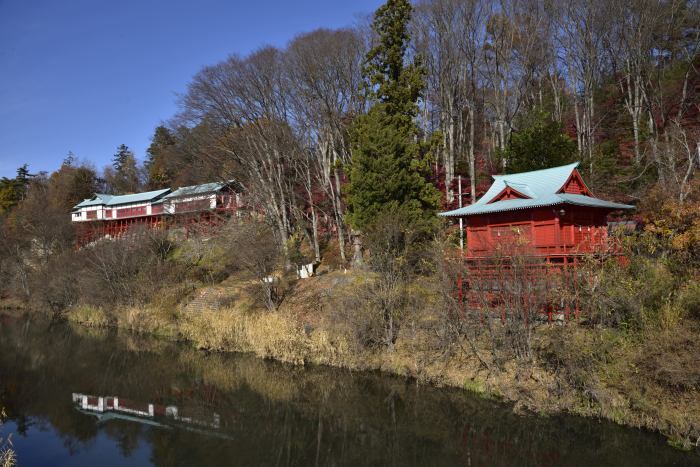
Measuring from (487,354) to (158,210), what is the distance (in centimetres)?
4294

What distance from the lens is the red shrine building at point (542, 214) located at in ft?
60.4

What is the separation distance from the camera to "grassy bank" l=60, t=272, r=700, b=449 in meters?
12.0

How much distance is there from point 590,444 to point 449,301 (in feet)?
20.8

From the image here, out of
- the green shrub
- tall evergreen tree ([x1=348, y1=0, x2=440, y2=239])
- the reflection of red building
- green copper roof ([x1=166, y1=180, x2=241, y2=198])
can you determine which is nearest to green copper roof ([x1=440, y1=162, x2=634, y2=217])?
the reflection of red building

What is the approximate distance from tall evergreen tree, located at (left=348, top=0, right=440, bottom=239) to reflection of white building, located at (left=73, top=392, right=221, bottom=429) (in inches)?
479

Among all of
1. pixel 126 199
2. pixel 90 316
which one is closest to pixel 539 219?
pixel 90 316

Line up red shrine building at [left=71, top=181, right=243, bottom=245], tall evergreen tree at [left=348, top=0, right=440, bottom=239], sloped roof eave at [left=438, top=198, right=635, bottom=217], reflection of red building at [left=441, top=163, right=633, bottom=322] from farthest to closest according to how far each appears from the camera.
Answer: red shrine building at [left=71, top=181, right=243, bottom=245], tall evergreen tree at [left=348, top=0, right=440, bottom=239], sloped roof eave at [left=438, top=198, right=635, bottom=217], reflection of red building at [left=441, top=163, right=633, bottom=322]

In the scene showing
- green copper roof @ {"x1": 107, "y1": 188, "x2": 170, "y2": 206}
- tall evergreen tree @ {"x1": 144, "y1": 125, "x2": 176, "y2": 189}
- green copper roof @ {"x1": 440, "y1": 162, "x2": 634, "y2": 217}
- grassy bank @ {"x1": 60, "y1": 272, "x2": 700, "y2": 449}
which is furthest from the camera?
tall evergreen tree @ {"x1": 144, "y1": 125, "x2": 176, "y2": 189}

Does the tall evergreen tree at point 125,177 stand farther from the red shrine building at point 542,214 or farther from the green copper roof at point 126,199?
the red shrine building at point 542,214

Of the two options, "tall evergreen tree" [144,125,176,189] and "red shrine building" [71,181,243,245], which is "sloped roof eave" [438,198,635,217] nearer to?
"red shrine building" [71,181,243,245]

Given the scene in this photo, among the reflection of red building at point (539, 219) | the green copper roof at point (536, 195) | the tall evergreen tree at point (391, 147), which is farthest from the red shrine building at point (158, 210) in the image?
the reflection of red building at point (539, 219)

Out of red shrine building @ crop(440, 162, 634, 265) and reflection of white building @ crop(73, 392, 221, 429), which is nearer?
reflection of white building @ crop(73, 392, 221, 429)

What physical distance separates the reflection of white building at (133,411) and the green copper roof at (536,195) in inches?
527

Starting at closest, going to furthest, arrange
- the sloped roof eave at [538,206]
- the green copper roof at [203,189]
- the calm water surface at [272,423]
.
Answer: the calm water surface at [272,423], the sloped roof eave at [538,206], the green copper roof at [203,189]
